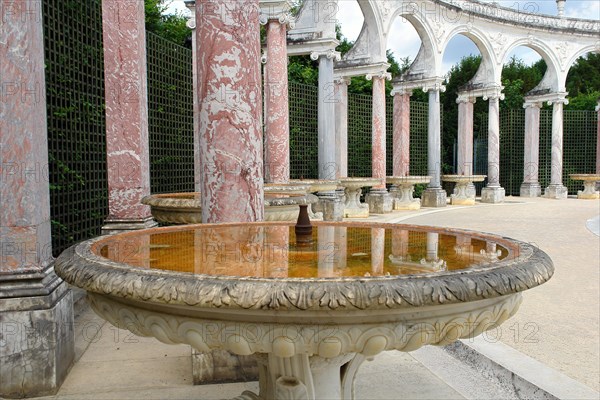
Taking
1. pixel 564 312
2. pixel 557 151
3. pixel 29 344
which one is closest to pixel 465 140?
pixel 557 151

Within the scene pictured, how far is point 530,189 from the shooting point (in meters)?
26.6

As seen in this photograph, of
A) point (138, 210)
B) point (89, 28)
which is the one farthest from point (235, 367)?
point (89, 28)

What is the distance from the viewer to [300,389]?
2422 millimetres

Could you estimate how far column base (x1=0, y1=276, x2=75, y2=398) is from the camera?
3.98 m

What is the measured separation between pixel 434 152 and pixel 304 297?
20.5m

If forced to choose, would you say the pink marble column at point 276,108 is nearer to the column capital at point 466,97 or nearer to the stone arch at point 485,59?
the stone arch at point 485,59

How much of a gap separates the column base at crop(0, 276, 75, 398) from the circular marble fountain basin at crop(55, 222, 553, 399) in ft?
6.03

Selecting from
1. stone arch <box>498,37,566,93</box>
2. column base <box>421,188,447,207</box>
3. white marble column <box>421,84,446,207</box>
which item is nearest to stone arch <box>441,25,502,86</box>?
stone arch <box>498,37,566,93</box>

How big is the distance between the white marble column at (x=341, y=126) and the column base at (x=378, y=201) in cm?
120

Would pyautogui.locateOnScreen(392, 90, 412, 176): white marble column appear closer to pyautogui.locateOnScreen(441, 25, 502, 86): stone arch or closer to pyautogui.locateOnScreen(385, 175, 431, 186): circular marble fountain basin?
pyautogui.locateOnScreen(385, 175, 431, 186): circular marble fountain basin

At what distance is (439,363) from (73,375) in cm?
308

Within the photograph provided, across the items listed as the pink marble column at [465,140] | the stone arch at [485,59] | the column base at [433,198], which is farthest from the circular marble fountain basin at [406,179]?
the stone arch at [485,59]

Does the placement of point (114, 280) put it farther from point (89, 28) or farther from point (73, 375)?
point (89, 28)

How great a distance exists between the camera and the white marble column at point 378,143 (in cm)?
1798
